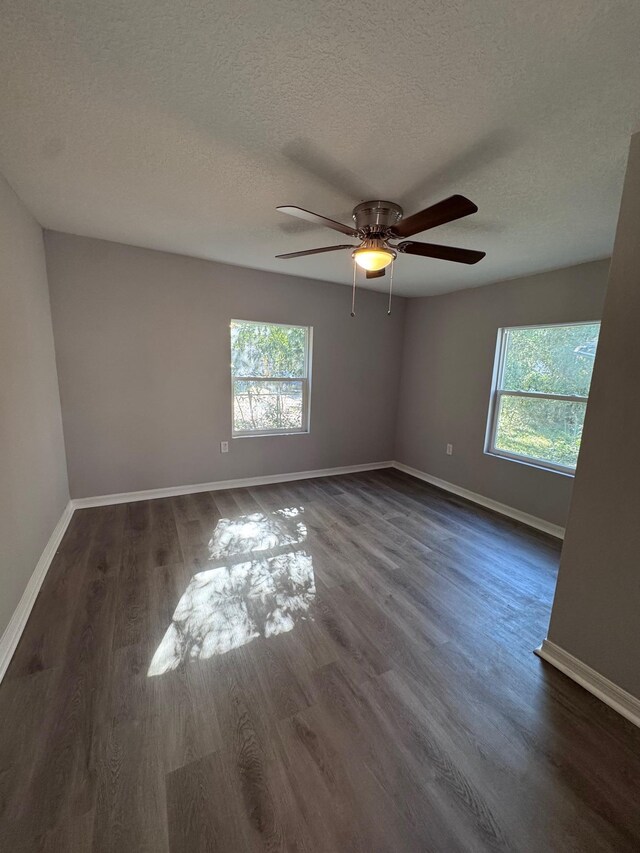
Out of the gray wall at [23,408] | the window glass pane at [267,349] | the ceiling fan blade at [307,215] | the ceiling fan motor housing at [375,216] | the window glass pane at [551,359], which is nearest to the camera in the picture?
the ceiling fan blade at [307,215]

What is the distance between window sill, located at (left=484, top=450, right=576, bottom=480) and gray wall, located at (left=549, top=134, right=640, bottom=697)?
63.7 inches

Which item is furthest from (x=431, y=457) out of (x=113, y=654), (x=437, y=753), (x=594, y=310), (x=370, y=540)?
(x=113, y=654)

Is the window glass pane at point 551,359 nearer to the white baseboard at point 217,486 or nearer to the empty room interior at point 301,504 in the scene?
the empty room interior at point 301,504

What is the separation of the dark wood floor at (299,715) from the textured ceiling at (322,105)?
240 centimetres

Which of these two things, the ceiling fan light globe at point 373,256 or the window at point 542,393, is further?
the window at point 542,393

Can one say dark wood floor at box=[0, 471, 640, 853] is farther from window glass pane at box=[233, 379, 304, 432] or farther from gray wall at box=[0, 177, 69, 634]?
window glass pane at box=[233, 379, 304, 432]

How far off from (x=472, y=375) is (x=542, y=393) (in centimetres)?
78

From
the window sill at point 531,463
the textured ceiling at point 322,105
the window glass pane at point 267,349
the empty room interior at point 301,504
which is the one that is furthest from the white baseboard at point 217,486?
the textured ceiling at point 322,105

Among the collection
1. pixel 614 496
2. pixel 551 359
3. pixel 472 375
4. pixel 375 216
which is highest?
pixel 375 216

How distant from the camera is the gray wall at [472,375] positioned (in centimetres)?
302

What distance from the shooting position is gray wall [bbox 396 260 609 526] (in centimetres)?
302

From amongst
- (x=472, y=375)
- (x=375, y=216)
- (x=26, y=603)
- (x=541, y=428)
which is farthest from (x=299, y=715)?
(x=472, y=375)

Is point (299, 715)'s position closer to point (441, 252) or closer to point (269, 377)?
point (441, 252)

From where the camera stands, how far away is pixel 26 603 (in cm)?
187
